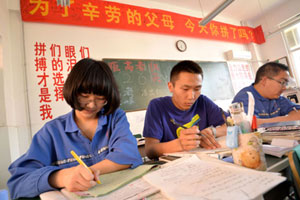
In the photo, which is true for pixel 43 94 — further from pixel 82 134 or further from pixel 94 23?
pixel 82 134

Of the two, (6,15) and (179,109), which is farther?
(6,15)

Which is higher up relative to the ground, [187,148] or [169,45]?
[169,45]

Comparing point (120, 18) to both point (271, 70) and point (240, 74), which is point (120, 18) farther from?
point (240, 74)

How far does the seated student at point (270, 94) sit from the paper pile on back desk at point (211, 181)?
51.8 inches

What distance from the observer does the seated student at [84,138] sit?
620 millimetres

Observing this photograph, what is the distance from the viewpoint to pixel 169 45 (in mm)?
3568

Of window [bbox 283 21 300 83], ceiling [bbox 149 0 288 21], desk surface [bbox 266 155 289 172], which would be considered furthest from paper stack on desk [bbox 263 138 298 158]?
window [bbox 283 21 300 83]

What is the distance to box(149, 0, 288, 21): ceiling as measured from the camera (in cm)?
379

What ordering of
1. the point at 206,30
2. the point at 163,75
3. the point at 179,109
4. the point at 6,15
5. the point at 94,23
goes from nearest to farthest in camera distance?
the point at 179,109
the point at 6,15
the point at 94,23
the point at 163,75
the point at 206,30

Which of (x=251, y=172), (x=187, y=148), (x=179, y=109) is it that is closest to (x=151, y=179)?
(x=251, y=172)

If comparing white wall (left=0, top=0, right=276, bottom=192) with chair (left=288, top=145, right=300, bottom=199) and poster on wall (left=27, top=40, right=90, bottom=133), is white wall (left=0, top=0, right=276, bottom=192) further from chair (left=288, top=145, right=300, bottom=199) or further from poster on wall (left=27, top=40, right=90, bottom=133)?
chair (left=288, top=145, right=300, bottom=199)

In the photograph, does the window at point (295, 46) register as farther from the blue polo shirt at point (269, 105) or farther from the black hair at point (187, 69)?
the black hair at point (187, 69)

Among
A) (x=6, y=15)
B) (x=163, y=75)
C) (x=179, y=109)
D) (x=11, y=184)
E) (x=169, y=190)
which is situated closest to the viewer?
(x=169, y=190)

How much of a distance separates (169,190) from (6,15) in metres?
3.09
